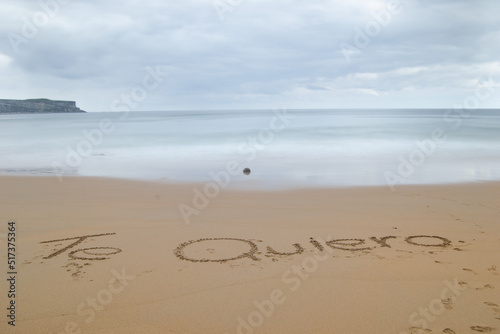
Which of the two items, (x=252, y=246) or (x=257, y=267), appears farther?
(x=252, y=246)

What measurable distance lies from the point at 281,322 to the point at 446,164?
44.2ft

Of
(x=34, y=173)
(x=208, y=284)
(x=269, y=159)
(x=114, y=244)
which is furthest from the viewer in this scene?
(x=269, y=159)

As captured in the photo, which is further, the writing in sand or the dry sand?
the writing in sand

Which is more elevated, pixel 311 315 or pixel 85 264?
pixel 85 264

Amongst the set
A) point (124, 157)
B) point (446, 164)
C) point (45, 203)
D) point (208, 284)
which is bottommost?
point (208, 284)

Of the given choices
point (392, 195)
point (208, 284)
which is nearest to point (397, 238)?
point (208, 284)

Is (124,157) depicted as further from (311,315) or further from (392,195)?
(311,315)

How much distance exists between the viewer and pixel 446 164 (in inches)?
581

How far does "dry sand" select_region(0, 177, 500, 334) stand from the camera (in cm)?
344

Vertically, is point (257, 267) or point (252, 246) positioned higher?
point (252, 246)

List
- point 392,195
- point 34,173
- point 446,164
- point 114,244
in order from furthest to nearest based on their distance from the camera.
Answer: point 446,164 → point 34,173 → point 392,195 → point 114,244

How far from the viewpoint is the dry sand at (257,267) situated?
11.3 feet

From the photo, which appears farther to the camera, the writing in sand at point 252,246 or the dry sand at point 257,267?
the writing in sand at point 252,246

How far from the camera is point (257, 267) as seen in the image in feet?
14.8
